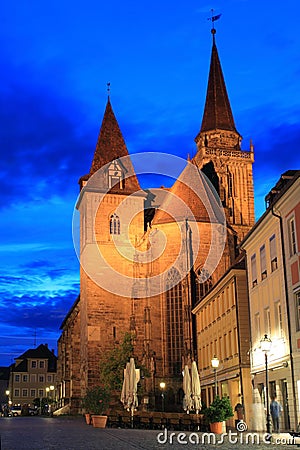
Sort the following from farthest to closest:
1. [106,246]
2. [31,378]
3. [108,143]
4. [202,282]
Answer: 1. [31,378]
2. [108,143]
3. [106,246]
4. [202,282]

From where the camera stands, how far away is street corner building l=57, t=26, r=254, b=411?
5394cm

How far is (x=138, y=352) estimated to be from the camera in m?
56.0

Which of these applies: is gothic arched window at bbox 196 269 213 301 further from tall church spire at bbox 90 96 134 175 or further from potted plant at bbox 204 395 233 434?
potted plant at bbox 204 395 233 434

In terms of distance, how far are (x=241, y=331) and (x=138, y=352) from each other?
83.1 feet

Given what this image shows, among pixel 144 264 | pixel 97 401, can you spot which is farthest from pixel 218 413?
pixel 144 264

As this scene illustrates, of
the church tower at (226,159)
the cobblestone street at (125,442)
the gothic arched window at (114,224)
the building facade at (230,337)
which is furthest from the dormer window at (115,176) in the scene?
the cobblestone street at (125,442)

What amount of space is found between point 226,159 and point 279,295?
5229 centimetres

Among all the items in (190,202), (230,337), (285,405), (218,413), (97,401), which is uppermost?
(190,202)

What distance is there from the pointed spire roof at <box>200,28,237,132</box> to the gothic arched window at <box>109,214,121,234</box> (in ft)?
68.5

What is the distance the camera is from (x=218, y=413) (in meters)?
22.5

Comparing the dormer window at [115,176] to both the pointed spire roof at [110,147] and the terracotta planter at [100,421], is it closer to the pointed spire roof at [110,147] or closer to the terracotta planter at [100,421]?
the pointed spire roof at [110,147]

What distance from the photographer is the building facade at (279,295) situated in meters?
23.3

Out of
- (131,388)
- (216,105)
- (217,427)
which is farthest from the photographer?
(216,105)

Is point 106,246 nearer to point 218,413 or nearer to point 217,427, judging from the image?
Result: point 217,427
